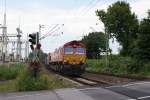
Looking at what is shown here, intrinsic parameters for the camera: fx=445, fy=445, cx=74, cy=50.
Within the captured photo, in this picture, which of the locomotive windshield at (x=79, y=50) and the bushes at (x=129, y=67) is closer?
the locomotive windshield at (x=79, y=50)

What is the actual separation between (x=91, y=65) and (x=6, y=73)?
3999 centimetres

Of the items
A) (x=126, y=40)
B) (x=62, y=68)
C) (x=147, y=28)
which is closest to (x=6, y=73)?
(x=62, y=68)

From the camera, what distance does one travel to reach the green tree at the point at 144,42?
4691 centimetres

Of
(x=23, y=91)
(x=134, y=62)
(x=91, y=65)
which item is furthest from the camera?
(x=91, y=65)

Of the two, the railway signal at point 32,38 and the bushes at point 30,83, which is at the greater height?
the railway signal at point 32,38

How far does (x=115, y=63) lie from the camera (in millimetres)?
63625

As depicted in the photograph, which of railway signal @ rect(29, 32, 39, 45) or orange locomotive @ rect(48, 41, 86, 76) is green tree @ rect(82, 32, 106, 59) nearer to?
orange locomotive @ rect(48, 41, 86, 76)

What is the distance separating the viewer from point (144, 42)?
4716 cm

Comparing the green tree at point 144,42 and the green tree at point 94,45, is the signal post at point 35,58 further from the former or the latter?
the green tree at point 94,45

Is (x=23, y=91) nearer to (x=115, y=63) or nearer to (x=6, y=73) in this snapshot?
(x=6, y=73)

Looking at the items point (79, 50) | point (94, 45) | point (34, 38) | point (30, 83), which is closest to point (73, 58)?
point (79, 50)

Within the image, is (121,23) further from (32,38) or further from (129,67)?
(32,38)

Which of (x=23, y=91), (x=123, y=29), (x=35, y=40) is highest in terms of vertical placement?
(x=123, y=29)

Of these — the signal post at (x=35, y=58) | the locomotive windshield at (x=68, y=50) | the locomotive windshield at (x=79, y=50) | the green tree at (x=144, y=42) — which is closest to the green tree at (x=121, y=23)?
the green tree at (x=144, y=42)
